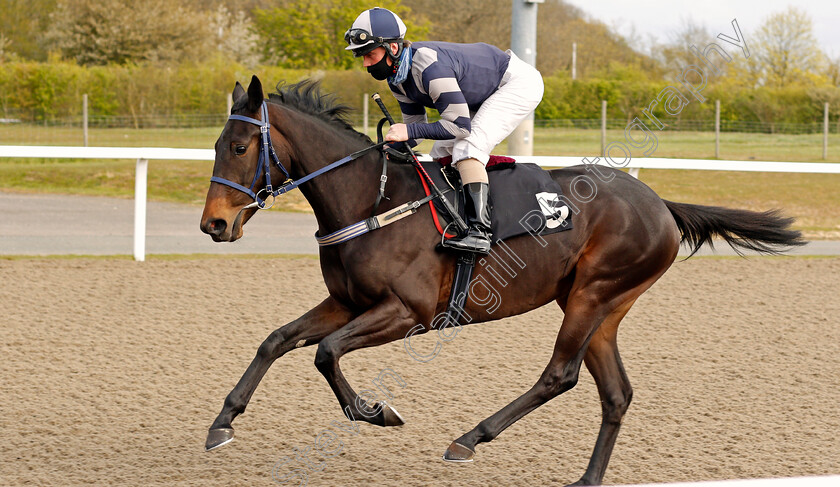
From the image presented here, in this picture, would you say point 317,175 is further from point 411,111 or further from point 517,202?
point 517,202

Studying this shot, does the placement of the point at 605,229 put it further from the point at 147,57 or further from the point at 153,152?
the point at 147,57

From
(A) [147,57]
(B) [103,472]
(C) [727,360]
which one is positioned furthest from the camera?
(A) [147,57]

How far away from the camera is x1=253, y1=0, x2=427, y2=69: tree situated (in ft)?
93.6

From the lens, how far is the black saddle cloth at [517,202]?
4.06 meters

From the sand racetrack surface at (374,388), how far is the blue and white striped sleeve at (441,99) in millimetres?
1444

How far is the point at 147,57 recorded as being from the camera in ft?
90.7

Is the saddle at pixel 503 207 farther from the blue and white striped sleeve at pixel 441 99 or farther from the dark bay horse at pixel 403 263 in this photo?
the blue and white striped sleeve at pixel 441 99

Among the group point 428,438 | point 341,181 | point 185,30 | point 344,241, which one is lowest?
point 428,438

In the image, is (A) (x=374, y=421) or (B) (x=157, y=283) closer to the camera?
(A) (x=374, y=421)

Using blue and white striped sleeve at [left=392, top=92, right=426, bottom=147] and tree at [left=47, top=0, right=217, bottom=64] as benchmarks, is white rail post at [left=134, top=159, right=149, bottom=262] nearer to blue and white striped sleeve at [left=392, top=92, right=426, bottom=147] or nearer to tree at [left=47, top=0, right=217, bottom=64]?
blue and white striped sleeve at [left=392, top=92, right=426, bottom=147]

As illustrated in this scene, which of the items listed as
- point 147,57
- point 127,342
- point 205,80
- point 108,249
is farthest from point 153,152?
point 147,57

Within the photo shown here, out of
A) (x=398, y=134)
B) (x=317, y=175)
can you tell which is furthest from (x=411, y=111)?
(x=317, y=175)

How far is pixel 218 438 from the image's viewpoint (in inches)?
146

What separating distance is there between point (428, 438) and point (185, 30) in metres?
25.9
